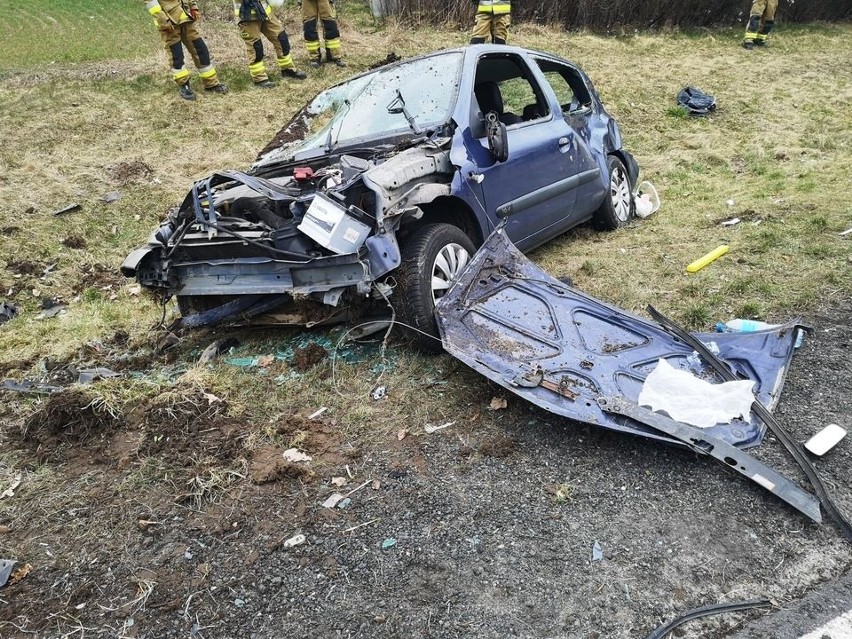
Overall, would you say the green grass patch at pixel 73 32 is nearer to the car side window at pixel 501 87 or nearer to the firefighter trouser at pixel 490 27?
the firefighter trouser at pixel 490 27

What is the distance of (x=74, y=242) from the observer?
6.21m

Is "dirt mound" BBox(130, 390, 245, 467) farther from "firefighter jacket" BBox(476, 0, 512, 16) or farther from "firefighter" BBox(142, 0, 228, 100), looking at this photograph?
"firefighter jacket" BBox(476, 0, 512, 16)

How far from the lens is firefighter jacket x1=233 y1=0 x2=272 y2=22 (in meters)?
8.99

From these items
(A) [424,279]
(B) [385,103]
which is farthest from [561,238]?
(A) [424,279]

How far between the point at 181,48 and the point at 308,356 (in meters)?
7.14

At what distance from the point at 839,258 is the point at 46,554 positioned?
525 cm

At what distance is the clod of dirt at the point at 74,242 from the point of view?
20.3 ft

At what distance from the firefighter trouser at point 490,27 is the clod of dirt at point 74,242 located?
645cm

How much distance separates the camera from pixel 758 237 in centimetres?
516

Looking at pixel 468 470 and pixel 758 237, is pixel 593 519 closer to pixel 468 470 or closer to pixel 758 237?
pixel 468 470

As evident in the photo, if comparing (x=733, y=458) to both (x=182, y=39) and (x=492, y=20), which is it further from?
(x=182, y=39)

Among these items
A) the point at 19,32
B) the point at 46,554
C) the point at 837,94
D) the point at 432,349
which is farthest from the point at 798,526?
the point at 19,32

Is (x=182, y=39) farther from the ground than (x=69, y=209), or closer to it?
farther from the ground

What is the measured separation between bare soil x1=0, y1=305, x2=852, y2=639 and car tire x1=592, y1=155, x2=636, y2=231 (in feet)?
9.03
